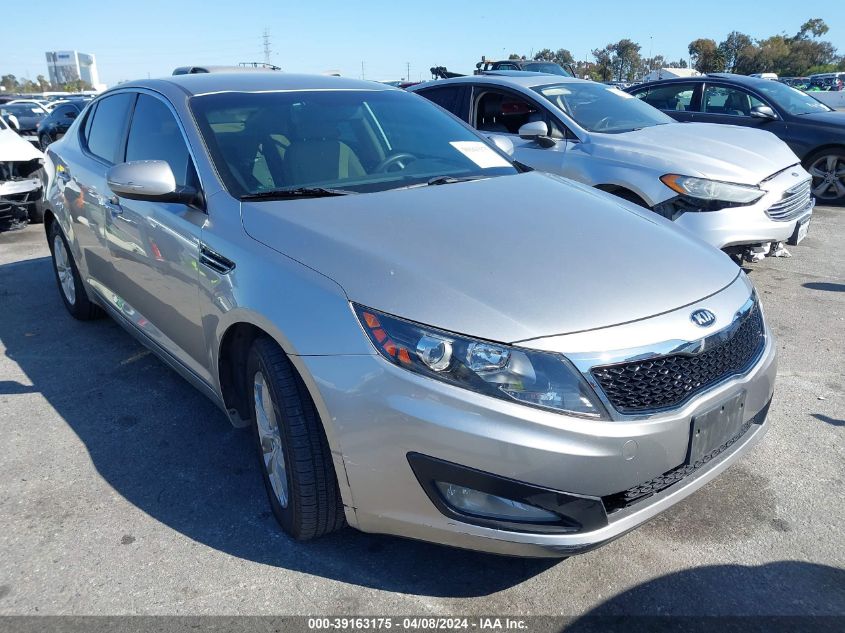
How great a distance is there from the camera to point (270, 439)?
2.63m

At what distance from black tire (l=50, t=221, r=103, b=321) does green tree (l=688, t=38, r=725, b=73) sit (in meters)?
53.0

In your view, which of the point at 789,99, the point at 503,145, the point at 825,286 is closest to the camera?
the point at 503,145

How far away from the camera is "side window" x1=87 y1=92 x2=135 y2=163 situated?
3.89 meters

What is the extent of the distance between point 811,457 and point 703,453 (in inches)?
48.5

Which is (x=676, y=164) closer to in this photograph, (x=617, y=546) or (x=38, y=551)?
(x=617, y=546)

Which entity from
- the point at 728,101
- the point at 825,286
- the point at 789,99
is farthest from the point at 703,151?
the point at 789,99

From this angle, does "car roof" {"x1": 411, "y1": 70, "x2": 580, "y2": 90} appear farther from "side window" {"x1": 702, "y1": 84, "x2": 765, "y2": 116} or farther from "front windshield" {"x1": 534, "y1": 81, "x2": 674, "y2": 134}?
"side window" {"x1": 702, "y1": 84, "x2": 765, "y2": 116}

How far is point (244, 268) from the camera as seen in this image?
2502mm

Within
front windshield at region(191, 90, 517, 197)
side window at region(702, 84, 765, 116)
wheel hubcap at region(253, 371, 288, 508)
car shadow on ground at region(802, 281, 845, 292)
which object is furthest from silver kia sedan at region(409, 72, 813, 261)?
side window at region(702, 84, 765, 116)

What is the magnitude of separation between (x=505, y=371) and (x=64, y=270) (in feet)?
13.6

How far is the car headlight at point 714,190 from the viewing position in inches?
195

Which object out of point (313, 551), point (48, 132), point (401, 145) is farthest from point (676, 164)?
point (48, 132)

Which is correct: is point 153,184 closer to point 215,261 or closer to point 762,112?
point 215,261

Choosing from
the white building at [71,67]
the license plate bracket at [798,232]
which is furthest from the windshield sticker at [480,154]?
the white building at [71,67]
